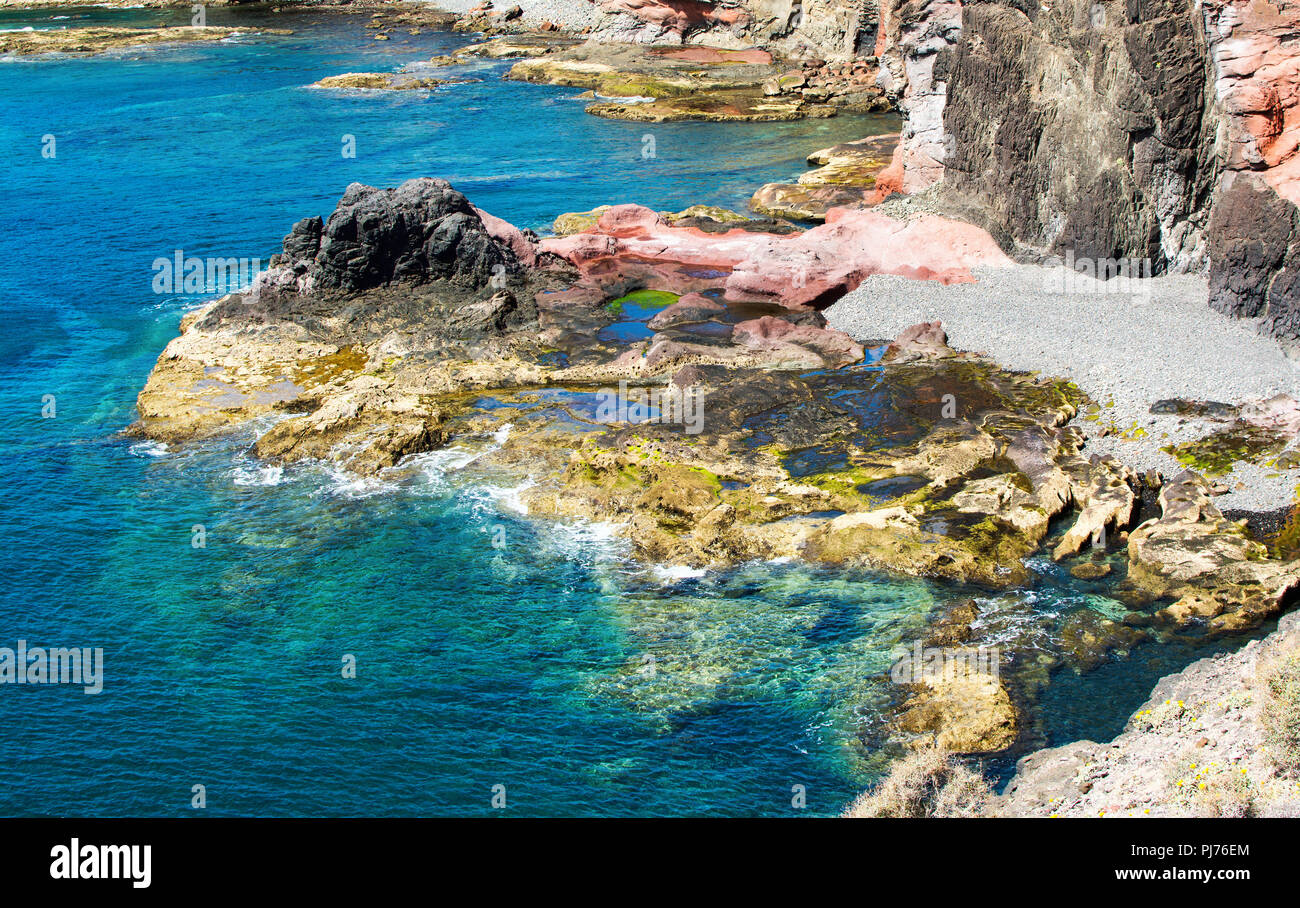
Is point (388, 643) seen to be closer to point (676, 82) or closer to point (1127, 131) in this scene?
point (1127, 131)

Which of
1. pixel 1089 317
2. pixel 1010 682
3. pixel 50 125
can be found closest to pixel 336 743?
pixel 1010 682

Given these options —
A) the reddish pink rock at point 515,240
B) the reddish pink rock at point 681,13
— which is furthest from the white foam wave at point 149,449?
the reddish pink rock at point 681,13

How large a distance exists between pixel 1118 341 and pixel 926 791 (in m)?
21.6

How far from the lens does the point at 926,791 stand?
850 inches

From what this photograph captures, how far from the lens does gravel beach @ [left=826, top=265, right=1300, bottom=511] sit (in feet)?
107

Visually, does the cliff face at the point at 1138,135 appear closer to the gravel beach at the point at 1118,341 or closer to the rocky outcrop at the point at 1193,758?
the gravel beach at the point at 1118,341

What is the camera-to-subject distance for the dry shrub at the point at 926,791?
68.8ft

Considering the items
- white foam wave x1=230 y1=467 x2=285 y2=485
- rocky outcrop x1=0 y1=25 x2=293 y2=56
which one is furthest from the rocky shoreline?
rocky outcrop x1=0 y1=25 x2=293 y2=56

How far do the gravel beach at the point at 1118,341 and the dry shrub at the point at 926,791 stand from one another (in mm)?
12691

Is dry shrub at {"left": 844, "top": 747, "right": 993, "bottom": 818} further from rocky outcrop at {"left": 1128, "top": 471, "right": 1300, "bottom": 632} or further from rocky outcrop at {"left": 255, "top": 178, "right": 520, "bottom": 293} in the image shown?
rocky outcrop at {"left": 255, "top": 178, "right": 520, "bottom": 293}

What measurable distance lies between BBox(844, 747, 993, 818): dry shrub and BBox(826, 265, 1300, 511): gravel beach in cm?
1269

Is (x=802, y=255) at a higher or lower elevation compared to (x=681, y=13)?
lower

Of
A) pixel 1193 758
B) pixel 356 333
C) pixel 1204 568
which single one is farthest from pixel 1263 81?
pixel 356 333
